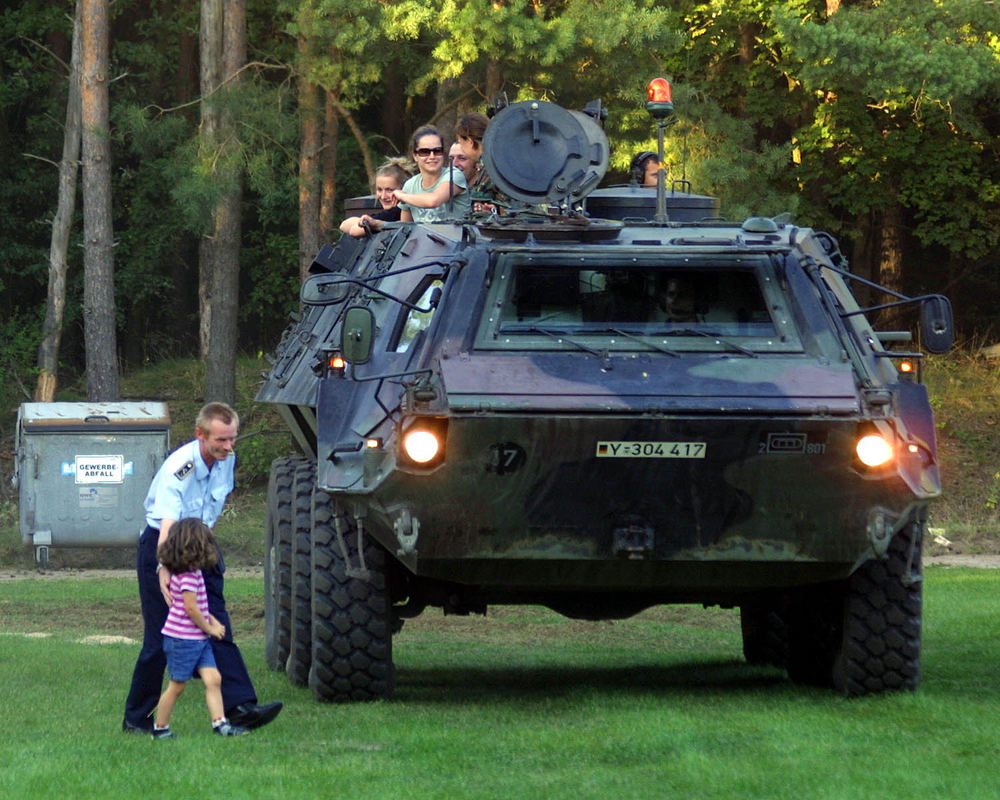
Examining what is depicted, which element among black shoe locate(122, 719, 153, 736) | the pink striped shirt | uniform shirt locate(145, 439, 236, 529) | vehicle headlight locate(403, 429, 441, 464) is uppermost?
vehicle headlight locate(403, 429, 441, 464)

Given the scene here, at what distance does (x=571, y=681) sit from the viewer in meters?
9.40

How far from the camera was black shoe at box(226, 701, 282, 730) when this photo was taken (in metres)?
7.37

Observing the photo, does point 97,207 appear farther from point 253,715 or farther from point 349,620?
point 253,715

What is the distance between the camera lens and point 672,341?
786 centimetres

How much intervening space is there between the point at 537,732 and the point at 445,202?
3.77m

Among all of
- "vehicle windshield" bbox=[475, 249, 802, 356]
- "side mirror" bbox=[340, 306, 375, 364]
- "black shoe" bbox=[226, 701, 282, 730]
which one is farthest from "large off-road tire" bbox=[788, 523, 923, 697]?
"black shoe" bbox=[226, 701, 282, 730]

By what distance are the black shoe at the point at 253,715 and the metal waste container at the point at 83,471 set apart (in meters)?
11.3

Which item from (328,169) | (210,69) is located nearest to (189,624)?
(328,169)

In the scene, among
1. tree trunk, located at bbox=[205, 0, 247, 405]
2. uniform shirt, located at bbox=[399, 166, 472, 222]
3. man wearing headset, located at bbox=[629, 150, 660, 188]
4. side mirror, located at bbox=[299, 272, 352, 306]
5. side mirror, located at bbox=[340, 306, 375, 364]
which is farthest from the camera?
tree trunk, located at bbox=[205, 0, 247, 405]

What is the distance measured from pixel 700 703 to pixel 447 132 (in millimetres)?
15818

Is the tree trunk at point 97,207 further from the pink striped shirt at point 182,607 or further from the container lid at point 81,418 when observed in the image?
the pink striped shirt at point 182,607

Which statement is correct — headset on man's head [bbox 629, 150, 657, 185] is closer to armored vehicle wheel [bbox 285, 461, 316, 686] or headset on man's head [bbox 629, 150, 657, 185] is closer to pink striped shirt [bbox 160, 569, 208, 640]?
armored vehicle wheel [bbox 285, 461, 316, 686]

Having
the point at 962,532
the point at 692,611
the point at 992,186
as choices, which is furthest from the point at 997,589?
the point at 992,186

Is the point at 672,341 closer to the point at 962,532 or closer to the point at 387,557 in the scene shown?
the point at 387,557
